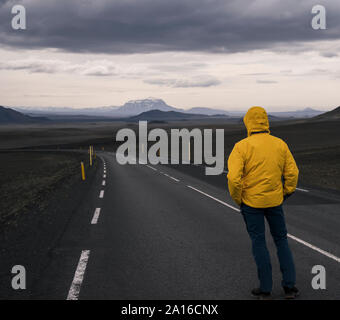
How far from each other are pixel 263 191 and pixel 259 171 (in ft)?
0.81

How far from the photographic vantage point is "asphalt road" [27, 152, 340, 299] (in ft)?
15.8

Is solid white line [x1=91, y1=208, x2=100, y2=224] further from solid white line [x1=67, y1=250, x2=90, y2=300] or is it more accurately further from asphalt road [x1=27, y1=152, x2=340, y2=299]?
solid white line [x1=67, y1=250, x2=90, y2=300]

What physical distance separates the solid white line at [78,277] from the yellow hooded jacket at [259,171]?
92.2 inches

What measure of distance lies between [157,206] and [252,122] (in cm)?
657

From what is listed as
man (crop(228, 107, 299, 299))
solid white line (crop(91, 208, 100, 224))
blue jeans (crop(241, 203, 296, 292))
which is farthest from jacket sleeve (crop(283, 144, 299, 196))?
solid white line (crop(91, 208, 100, 224))

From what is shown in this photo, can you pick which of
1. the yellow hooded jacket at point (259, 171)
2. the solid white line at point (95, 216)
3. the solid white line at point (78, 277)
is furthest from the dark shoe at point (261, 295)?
the solid white line at point (95, 216)

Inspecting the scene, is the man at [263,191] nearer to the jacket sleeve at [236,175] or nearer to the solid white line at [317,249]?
the jacket sleeve at [236,175]

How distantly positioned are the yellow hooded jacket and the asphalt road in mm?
1229

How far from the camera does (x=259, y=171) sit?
178 inches

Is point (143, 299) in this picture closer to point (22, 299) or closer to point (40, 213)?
point (22, 299)

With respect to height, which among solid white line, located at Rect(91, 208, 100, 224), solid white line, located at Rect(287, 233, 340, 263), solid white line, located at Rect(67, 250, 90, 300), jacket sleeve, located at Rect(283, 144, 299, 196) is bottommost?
solid white line, located at Rect(91, 208, 100, 224)

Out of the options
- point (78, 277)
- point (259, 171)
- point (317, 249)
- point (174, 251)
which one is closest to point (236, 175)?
point (259, 171)

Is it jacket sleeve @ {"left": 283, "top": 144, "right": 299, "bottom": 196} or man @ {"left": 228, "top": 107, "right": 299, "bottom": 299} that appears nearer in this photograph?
man @ {"left": 228, "top": 107, "right": 299, "bottom": 299}

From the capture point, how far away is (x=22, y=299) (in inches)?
179
